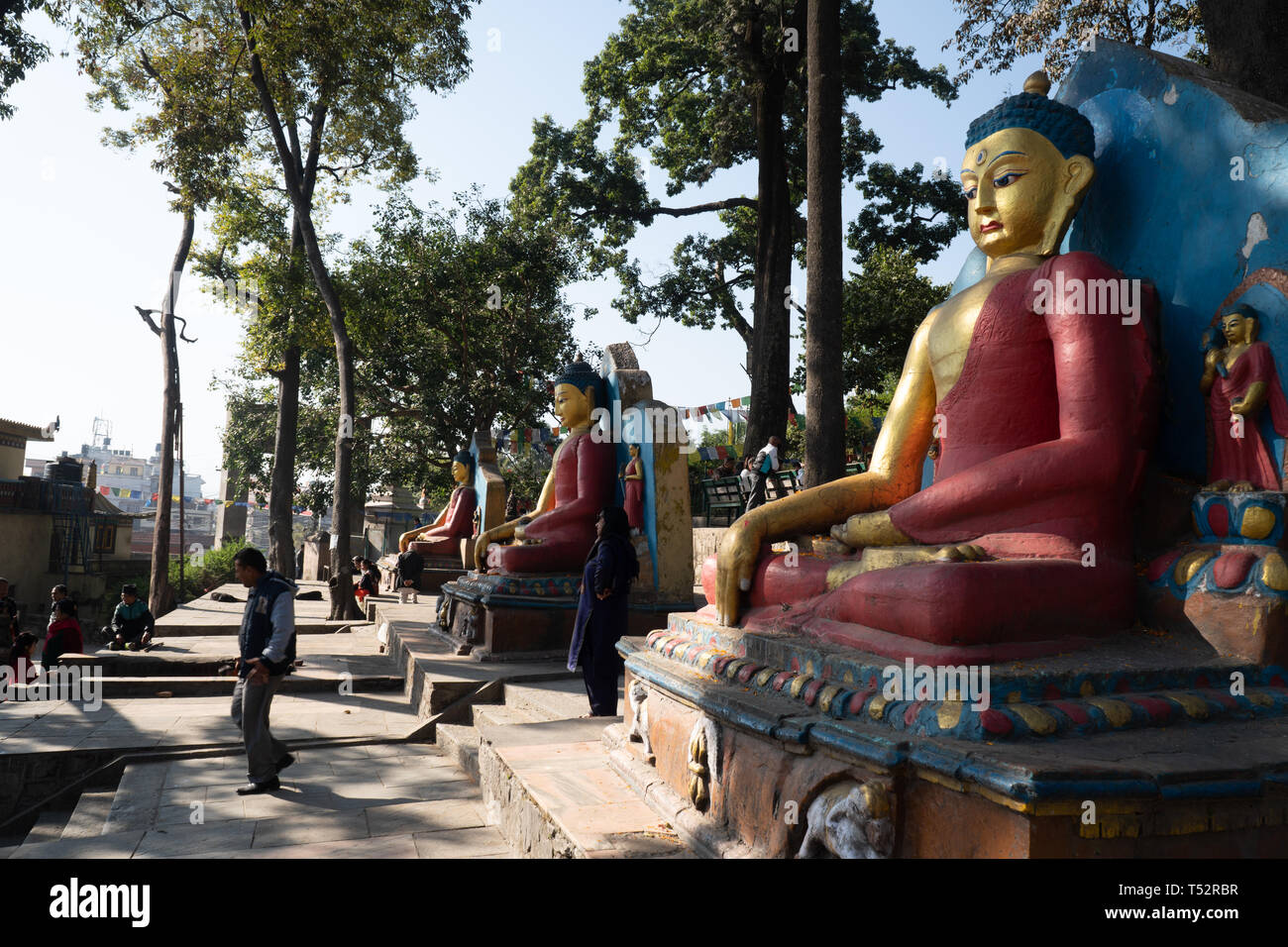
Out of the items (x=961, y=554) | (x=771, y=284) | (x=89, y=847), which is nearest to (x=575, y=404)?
(x=89, y=847)

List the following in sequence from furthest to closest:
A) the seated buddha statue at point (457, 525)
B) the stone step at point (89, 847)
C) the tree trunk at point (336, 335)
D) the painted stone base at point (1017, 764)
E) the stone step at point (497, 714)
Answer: the seated buddha statue at point (457, 525) → the tree trunk at point (336, 335) → the stone step at point (497, 714) → the stone step at point (89, 847) → the painted stone base at point (1017, 764)

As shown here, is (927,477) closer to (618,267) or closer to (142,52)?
(142,52)

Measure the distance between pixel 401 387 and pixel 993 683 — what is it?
55.7 feet

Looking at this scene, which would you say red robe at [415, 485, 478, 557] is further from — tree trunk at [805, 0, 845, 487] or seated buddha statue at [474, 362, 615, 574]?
tree trunk at [805, 0, 845, 487]

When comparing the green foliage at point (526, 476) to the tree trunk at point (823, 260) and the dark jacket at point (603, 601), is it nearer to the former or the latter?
the tree trunk at point (823, 260)

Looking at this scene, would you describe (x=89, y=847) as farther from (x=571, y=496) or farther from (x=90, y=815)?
(x=571, y=496)

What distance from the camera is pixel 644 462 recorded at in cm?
694

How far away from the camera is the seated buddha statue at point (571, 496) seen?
24.3 feet

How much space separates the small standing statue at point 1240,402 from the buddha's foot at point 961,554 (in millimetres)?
751

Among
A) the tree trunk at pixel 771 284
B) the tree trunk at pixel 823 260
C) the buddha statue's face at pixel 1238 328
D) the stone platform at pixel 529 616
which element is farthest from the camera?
the tree trunk at pixel 771 284

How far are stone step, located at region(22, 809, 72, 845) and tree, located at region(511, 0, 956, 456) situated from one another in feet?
32.7

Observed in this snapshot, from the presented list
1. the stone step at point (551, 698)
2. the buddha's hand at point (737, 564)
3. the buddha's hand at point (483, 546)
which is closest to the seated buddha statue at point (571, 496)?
the buddha's hand at point (483, 546)

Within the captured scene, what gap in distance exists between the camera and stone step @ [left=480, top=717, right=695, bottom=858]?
2.96 meters

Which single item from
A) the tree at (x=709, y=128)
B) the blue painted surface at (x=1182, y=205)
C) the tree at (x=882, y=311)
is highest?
the tree at (x=709, y=128)
